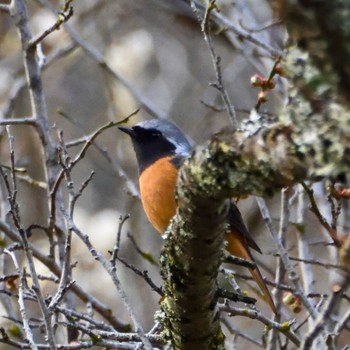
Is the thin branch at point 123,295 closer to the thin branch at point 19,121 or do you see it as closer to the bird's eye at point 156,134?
the thin branch at point 19,121

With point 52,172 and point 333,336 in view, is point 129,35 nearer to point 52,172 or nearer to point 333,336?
point 52,172

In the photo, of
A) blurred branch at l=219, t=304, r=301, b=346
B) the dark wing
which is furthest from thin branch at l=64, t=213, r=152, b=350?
the dark wing

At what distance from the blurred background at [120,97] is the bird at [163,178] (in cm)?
229

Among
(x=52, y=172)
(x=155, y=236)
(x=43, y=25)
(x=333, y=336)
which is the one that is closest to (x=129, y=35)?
(x=43, y=25)

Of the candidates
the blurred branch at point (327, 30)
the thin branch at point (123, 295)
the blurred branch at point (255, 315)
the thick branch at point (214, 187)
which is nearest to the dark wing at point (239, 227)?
the blurred branch at point (255, 315)

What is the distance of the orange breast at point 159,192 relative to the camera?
16.5 ft

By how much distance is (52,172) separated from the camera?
185 inches

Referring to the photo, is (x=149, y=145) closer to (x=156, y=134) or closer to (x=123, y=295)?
(x=156, y=134)

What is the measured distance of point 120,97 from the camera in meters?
Answer: 10.2

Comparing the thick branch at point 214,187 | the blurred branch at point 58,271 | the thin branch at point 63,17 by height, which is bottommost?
the thick branch at point 214,187

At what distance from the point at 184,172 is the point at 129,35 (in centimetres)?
909

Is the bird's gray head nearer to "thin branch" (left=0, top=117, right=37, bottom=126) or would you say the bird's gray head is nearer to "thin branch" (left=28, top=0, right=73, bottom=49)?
"thin branch" (left=0, top=117, right=37, bottom=126)

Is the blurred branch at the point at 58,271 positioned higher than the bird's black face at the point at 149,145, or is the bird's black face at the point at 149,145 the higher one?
the bird's black face at the point at 149,145

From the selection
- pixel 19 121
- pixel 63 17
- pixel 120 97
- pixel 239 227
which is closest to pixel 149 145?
pixel 239 227
